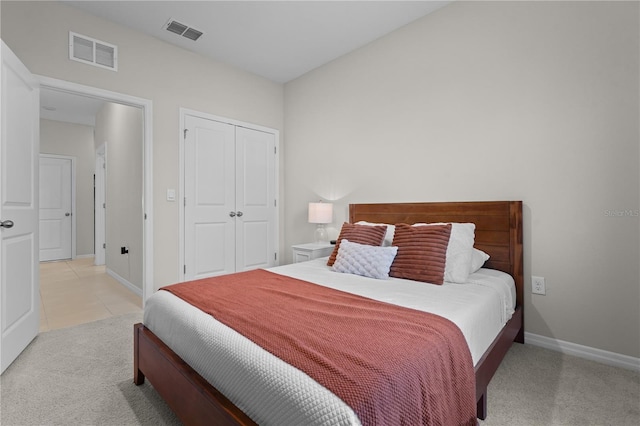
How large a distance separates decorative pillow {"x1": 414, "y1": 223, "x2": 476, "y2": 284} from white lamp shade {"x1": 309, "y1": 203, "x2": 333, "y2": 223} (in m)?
1.60

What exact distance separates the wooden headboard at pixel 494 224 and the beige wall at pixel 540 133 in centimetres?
9

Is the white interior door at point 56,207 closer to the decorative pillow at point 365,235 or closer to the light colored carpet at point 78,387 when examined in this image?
the light colored carpet at point 78,387

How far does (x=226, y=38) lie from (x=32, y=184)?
2.19 meters

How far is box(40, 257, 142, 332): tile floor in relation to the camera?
3016mm

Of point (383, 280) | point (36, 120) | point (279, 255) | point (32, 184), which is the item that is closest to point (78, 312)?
point (32, 184)

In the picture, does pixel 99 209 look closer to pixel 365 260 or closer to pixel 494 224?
pixel 365 260

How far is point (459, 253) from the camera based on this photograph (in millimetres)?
2213

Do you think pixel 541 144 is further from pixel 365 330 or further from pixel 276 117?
pixel 276 117

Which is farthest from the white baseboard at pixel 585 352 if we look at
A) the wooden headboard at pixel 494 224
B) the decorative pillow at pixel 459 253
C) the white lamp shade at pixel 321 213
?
the white lamp shade at pixel 321 213

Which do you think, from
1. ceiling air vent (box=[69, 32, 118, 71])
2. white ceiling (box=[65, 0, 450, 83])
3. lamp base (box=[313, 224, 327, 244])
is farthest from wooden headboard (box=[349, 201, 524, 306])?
ceiling air vent (box=[69, 32, 118, 71])

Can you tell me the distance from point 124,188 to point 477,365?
4566 mm

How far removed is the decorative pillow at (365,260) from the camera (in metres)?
2.22

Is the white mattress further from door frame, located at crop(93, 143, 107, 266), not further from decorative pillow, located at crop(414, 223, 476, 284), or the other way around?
door frame, located at crop(93, 143, 107, 266)

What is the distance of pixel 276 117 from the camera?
445 cm
